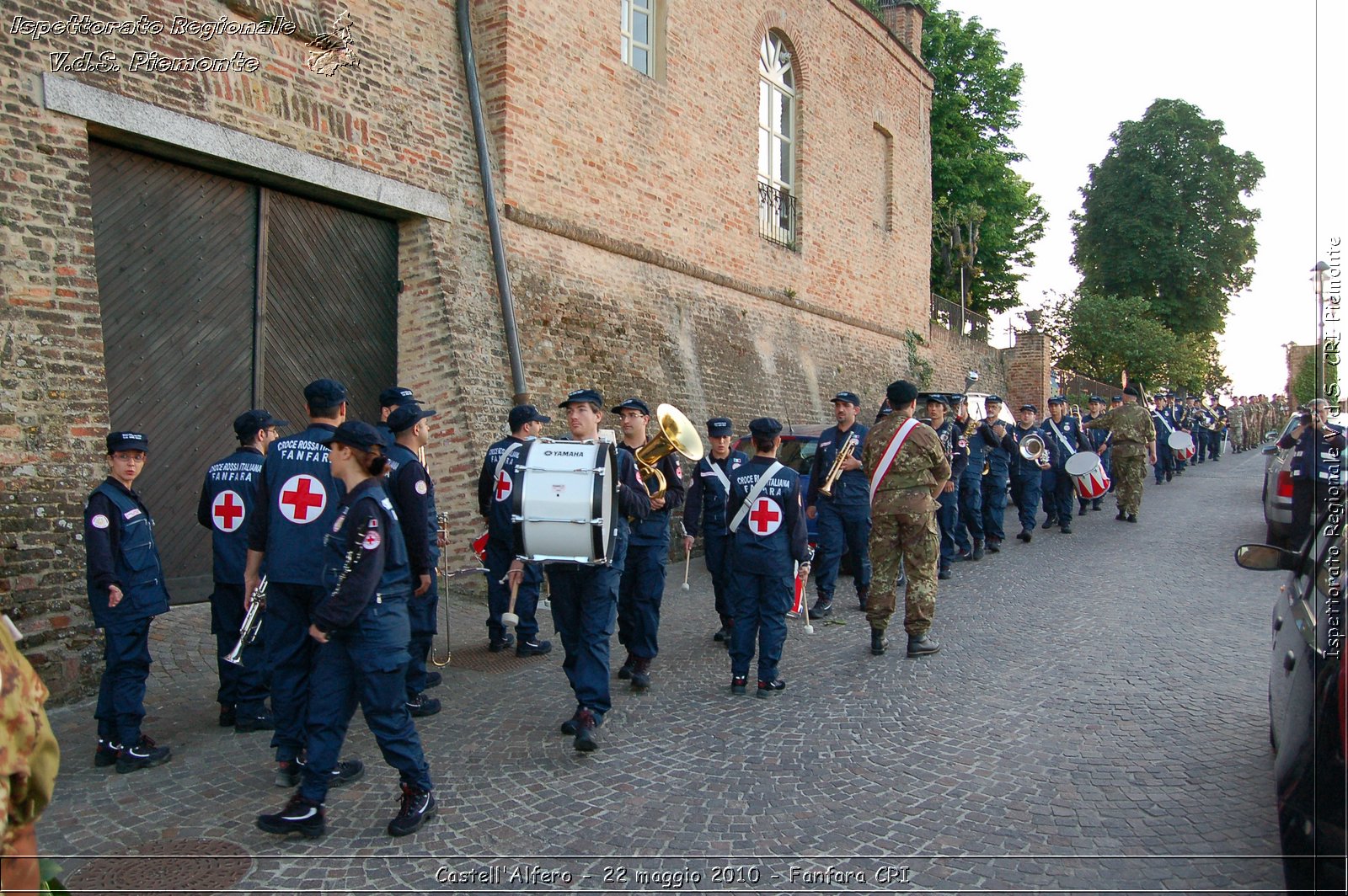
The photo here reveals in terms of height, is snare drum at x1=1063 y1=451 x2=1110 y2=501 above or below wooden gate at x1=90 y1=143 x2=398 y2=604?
below

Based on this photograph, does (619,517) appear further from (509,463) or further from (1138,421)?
(1138,421)

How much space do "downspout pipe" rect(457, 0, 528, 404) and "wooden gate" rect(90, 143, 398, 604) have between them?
139cm

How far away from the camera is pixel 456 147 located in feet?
33.6

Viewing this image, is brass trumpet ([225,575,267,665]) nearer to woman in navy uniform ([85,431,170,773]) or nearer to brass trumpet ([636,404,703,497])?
woman in navy uniform ([85,431,170,773])

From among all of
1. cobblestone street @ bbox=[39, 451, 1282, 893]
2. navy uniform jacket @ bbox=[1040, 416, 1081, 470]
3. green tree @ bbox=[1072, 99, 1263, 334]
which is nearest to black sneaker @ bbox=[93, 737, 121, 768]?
cobblestone street @ bbox=[39, 451, 1282, 893]

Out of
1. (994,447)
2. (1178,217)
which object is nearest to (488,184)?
(994,447)

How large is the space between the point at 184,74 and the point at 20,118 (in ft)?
4.87

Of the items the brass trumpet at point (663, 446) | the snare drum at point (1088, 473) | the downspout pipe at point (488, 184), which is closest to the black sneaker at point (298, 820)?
the brass trumpet at point (663, 446)

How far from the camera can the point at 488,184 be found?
10344 millimetres

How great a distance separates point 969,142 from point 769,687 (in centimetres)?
2731

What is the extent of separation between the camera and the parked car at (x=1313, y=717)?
2.67 m

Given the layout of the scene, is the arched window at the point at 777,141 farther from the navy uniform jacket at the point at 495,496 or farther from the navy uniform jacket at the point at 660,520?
the navy uniform jacket at the point at 660,520

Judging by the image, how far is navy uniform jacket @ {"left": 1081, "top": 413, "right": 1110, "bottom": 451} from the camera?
15039 mm

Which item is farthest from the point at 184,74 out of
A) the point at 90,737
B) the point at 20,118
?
the point at 90,737
